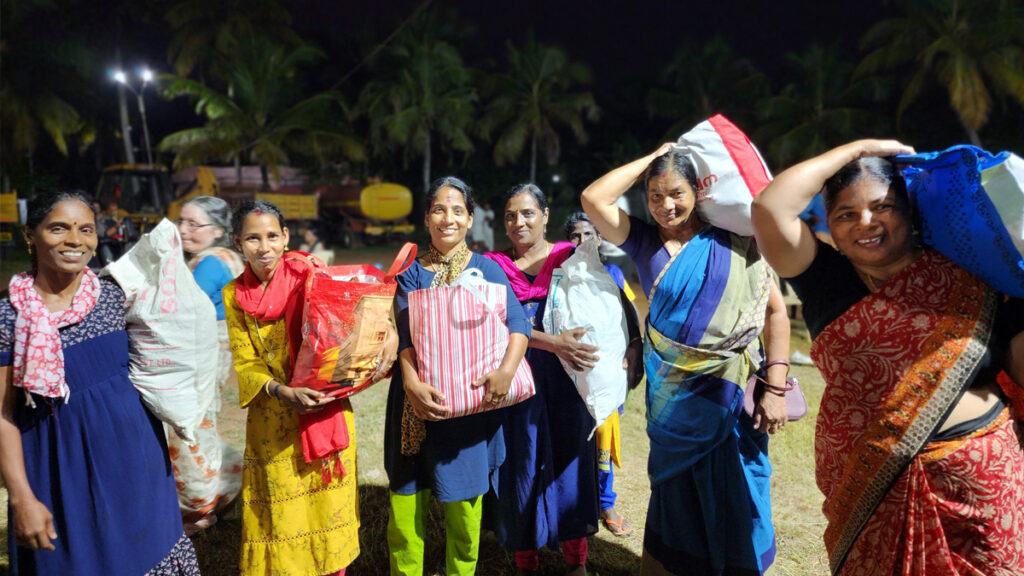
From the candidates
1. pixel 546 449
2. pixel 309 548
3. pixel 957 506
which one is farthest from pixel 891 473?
pixel 309 548

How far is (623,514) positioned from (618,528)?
237 mm

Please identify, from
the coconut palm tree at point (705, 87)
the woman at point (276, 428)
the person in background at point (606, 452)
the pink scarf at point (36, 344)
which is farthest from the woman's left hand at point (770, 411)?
the coconut palm tree at point (705, 87)

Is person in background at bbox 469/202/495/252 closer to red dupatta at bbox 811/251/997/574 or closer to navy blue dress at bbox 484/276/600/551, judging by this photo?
navy blue dress at bbox 484/276/600/551

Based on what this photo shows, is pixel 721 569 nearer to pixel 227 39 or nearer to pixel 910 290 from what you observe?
pixel 910 290

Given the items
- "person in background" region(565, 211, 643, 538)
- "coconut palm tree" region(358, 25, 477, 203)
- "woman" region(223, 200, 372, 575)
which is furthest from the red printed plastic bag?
"coconut palm tree" region(358, 25, 477, 203)

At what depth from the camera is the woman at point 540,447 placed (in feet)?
9.02

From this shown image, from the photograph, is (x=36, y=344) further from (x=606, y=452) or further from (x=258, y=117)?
(x=258, y=117)

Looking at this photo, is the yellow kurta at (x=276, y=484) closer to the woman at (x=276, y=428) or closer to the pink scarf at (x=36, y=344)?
the woman at (x=276, y=428)

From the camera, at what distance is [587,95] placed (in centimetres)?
2834

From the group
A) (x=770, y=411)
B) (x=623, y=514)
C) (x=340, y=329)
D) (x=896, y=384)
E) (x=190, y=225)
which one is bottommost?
(x=623, y=514)

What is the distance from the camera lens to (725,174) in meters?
2.28

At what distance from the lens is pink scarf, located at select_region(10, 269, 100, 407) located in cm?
182

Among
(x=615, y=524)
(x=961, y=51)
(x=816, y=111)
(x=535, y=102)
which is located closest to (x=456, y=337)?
(x=615, y=524)

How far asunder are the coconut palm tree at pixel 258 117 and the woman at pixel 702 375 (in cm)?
2181
